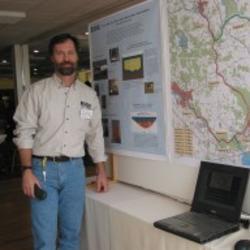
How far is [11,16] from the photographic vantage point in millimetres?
4867

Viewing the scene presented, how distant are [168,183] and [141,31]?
935 mm

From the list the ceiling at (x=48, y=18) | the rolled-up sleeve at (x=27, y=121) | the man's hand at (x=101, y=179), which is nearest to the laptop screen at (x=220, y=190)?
the man's hand at (x=101, y=179)

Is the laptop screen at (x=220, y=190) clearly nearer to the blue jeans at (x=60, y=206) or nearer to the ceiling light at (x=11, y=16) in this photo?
the blue jeans at (x=60, y=206)

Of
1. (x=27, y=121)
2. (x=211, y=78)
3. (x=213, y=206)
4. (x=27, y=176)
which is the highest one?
(x=211, y=78)

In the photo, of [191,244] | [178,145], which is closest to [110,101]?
[178,145]

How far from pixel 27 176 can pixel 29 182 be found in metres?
0.04

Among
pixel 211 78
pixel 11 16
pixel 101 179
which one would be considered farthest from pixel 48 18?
pixel 211 78

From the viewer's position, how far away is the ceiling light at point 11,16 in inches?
Answer: 188

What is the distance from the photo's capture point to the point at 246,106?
1.79m

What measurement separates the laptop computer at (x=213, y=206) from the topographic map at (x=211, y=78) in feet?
0.23

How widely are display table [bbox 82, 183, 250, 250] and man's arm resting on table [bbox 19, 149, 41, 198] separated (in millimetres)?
444

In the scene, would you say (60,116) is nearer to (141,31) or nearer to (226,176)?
(141,31)

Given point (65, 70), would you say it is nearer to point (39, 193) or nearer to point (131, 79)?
point (131, 79)

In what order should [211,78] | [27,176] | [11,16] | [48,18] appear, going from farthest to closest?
[48,18] → [11,16] → [27,176] → [211,78]
